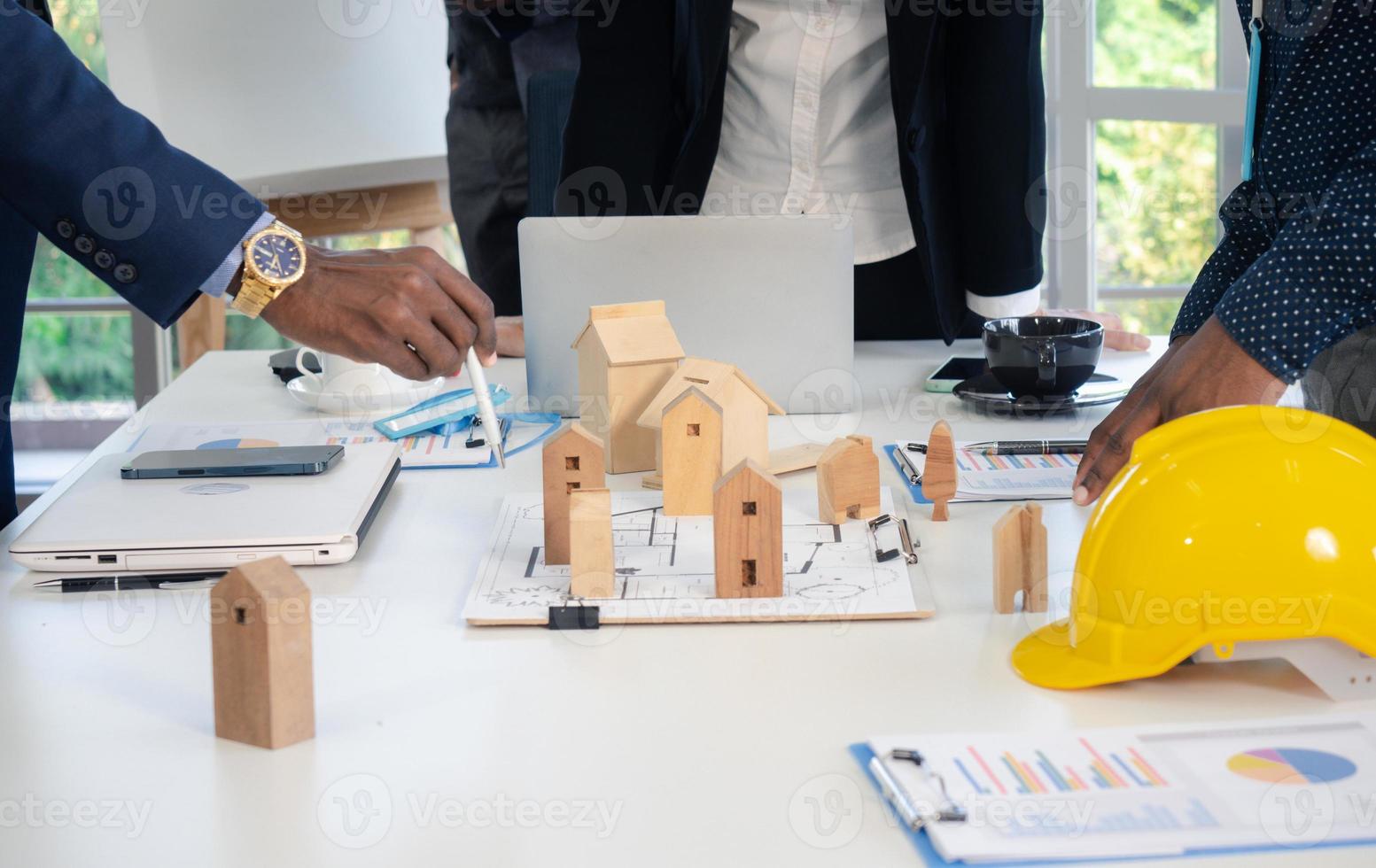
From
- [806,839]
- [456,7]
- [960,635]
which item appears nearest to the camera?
[806,839]

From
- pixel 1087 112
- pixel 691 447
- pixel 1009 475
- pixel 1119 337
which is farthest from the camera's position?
pixel 1087 112

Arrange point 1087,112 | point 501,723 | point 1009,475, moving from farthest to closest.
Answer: point 1087,112, point 1009,475, point 501,723

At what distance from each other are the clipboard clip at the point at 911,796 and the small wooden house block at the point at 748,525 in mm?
232

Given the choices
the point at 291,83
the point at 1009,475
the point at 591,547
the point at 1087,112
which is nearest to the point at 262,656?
the point at 591,547

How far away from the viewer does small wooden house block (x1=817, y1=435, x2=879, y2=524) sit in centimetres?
103

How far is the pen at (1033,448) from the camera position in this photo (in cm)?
122

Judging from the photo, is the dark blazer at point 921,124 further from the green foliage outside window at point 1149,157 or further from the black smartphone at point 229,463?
the green foliage outside window at point 1149,157

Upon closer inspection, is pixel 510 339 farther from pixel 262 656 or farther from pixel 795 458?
pixel 262 656

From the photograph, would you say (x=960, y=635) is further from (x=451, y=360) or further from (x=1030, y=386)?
(x=1030, y=386)

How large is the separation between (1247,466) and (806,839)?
0.33 metres

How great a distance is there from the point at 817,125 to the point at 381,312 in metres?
0.85

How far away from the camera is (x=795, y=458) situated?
1.22 meters

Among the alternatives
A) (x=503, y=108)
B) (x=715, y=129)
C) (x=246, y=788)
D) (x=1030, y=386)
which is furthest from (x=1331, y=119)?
(x=503, y=108)

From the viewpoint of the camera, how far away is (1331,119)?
3.41ft
